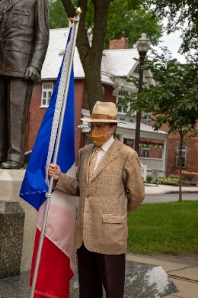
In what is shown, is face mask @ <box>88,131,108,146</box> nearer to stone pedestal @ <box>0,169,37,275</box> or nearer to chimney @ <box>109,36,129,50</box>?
stone pedestal @ <box>0,169,37,275</box>

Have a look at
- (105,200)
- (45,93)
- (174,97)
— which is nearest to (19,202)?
(105,200)

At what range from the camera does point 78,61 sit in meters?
35.4

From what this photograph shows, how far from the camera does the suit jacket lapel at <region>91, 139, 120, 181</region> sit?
167 inches

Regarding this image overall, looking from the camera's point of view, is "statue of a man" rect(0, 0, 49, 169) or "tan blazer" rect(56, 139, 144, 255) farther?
"statue of a man" rect(0, 0, 49, 169)

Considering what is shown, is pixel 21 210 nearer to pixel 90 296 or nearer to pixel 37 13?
pixel 90 296

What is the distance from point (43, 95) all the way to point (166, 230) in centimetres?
2504

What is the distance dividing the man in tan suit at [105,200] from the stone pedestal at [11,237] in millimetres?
1458

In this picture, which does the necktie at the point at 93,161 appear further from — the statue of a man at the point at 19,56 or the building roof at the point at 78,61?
the building roof at the point at 78,61

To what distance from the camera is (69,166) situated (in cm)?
459

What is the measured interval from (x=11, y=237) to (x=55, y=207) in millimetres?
1355

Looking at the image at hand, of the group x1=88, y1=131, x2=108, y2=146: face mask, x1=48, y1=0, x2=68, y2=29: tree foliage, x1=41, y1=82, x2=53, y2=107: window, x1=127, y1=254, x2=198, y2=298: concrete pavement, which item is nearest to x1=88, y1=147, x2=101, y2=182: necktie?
x1=88, y1=131, x2=108, y2=146: face mask

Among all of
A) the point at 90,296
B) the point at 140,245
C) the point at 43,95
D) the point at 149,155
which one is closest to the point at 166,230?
the point at 140,245

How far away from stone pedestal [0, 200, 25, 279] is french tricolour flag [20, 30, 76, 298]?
3.79ft

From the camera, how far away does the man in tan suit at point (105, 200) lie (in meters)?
4.18
